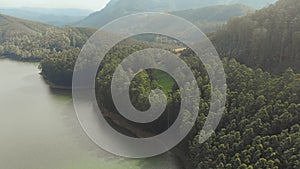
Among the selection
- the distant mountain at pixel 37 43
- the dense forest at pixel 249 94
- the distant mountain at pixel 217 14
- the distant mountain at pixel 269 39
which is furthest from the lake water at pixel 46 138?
the distant mountain at pixel 217 14

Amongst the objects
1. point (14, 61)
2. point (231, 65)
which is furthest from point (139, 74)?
point (14, 61)

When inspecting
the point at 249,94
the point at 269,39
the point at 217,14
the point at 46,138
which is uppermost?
the point at 269,39

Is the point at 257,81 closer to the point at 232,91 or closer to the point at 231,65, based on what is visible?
the point at 232,91

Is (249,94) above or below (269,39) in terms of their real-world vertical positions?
below

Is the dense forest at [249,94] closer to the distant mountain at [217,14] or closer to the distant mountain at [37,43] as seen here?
the distant mountain at [37,43]

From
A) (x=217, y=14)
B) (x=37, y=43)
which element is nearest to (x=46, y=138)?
(x=37, y=43)

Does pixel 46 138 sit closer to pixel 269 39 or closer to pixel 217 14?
pixel 269 39
